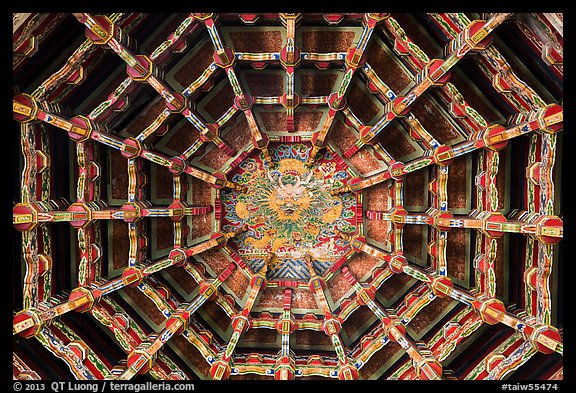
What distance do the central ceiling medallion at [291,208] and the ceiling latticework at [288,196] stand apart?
57mm

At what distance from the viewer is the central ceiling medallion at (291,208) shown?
12383 millimetres

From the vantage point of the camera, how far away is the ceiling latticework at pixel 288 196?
8.52m

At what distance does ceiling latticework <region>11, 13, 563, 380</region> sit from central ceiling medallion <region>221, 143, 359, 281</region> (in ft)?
0.19

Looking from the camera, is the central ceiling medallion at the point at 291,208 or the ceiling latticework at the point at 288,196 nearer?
the ceiling latticework at the point at 288,196

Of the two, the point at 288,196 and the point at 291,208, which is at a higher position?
the point at 288,196

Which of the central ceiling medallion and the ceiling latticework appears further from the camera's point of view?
the central ceiling medallion

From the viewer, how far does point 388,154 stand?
1118 cm

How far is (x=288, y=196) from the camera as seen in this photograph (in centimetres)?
1242

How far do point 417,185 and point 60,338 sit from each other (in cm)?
1207

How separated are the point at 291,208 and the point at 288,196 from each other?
0.47 m

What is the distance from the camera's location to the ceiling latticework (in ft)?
28.0

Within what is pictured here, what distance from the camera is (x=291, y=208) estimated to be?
12422mm

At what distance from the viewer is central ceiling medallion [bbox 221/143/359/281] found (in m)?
A: 12.4

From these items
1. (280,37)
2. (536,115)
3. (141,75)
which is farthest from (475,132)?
(141,75)
